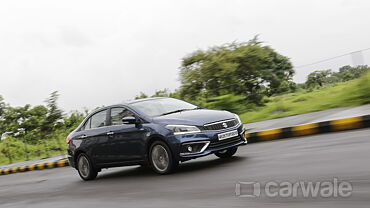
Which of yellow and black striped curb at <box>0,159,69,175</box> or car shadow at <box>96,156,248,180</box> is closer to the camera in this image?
car shadow at <box>96,156,248,180</box>

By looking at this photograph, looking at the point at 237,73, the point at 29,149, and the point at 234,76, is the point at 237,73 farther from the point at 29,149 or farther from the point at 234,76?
the point at 29,149

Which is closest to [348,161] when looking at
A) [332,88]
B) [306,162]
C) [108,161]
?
[306,162]

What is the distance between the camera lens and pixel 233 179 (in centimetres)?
687

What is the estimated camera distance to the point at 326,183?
5520 millimetres

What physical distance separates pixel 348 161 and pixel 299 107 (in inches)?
324

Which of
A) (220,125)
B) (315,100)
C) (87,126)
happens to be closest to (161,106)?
(220,125)

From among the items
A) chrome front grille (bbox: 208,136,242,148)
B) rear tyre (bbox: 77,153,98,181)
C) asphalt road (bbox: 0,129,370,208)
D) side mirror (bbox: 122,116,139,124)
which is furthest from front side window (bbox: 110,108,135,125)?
chrome front grille (bbox: 208,136,242,148)

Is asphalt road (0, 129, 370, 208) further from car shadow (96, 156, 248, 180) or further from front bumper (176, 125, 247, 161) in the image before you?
front bumper (176, 125, 247, 161)

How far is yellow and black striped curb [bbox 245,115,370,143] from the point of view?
10.1 m

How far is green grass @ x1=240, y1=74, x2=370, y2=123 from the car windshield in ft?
18.8

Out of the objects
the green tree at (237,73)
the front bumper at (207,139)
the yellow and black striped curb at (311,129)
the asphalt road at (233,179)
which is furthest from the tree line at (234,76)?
the front bumper at (207,139)

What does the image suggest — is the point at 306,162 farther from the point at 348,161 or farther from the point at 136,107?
the point at 136,107

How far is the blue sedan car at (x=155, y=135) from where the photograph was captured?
8.02 meters

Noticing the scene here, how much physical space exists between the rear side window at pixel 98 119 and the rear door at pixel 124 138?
0.22 meters
